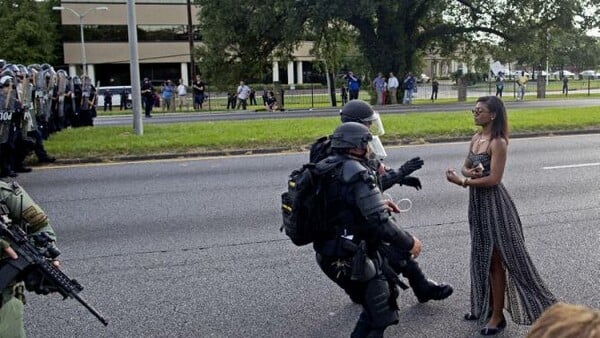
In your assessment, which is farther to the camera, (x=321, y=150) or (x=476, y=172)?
(x=476, y=172)

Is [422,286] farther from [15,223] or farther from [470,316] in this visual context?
[15,223]

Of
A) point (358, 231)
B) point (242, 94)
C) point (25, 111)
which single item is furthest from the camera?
point (242, 94)

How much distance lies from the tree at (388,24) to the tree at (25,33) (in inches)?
1020

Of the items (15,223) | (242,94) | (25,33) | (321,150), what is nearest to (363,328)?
(321,150)

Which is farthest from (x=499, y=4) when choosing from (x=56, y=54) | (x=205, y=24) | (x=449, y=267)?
(x=56, y=54)

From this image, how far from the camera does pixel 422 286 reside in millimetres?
4922

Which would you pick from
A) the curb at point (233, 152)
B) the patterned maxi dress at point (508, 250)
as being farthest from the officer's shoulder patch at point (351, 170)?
the curb at point (233, 152)

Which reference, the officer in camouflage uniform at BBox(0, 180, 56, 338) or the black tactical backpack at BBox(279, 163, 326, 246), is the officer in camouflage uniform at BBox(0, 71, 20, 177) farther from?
the black tactical backpack at BBox(279, 163, 326, 246)

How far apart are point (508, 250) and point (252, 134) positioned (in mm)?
11391

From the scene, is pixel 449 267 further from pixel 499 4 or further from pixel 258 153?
pixel 499 4

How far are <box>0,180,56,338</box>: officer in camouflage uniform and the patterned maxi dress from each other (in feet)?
9.16

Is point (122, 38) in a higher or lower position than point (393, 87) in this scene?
higher

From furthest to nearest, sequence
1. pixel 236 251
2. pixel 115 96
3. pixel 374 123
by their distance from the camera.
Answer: pixel 115 96
pixel 236 251
pixel 374 123

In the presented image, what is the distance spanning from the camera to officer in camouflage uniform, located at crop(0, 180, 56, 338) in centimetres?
285
